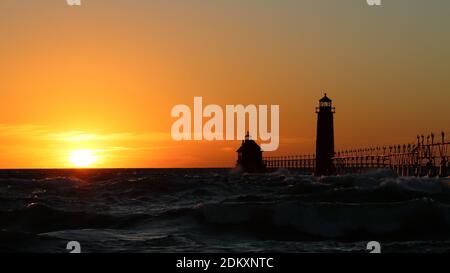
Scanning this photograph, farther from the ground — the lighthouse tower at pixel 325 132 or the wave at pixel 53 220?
the lighthouse tower at pixel 325 132

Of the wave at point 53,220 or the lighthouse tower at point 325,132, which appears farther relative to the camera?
the lighthouse tower at point 325,132

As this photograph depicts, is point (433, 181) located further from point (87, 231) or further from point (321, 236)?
point (87, 231)

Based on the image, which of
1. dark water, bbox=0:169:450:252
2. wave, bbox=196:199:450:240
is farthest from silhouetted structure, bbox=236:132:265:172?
wave, bbox=196:199:450:240

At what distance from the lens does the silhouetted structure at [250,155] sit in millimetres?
73000

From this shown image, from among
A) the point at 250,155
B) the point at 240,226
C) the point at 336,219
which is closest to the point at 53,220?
the point at 240,226

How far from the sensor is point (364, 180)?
4722 centimetres

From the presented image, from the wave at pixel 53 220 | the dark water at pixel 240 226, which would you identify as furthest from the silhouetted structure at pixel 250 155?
the wave at pixel 53 220

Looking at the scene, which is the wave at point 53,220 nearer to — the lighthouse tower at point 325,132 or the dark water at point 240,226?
the dark water at point 240,226

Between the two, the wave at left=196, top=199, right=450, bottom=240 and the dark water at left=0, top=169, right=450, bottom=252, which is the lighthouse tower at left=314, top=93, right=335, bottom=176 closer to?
the dark water at left=0, top=169, right=450, bottom=252

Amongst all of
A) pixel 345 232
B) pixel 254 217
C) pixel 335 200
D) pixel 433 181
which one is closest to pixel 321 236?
pixel 345 232

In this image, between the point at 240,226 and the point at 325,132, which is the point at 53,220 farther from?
the point at 325,132

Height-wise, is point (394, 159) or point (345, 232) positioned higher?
point (394, 159)
